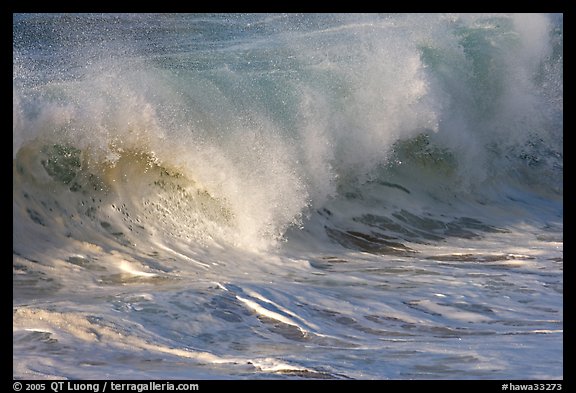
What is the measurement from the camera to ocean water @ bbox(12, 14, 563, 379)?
238 inches

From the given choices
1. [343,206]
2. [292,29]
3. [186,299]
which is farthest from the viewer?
[292,29]

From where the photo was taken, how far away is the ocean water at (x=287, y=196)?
19.9 ft

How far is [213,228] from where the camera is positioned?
9.07m

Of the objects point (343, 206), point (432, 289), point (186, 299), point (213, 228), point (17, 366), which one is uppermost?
point (343, 206)

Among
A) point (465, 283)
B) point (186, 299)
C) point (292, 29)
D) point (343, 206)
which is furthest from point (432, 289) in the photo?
point (292, 29)

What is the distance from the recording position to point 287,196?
31.4 feet

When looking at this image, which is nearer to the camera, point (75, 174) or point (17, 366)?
point (17, 366)

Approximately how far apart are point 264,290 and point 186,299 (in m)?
0.65

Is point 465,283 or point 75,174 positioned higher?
point 75,174

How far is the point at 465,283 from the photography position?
305 inches

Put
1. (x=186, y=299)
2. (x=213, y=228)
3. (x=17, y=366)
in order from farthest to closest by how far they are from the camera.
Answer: (x=213, y=228) → (x=186, y=299) → (x=17, y=366)

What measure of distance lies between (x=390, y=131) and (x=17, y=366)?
6.98m

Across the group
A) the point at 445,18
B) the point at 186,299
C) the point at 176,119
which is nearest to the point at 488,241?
the point at 176,119

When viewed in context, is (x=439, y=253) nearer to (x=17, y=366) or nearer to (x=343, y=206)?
(x=343, y=206)
